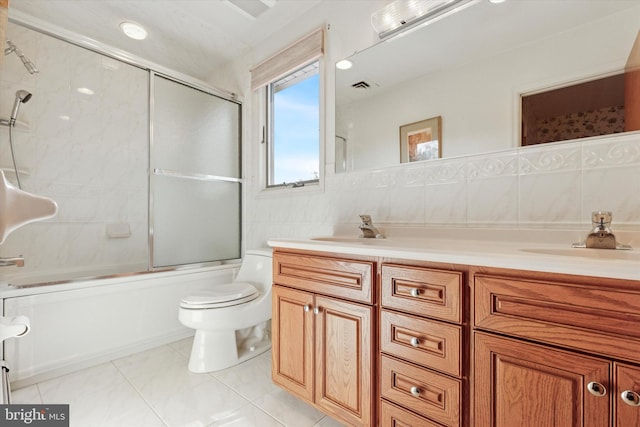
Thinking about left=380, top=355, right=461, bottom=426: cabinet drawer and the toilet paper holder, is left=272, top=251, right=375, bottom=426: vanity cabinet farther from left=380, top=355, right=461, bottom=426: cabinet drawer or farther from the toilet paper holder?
the toilet paper holder

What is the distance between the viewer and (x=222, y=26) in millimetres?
2375

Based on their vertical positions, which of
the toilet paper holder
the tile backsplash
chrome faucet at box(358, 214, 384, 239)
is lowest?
the toilet paper holder

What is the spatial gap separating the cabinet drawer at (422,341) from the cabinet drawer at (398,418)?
183 millimetres

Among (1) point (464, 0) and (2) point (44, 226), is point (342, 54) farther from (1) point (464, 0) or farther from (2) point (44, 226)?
(2) point (44, 226)

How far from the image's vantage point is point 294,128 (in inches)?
94.2

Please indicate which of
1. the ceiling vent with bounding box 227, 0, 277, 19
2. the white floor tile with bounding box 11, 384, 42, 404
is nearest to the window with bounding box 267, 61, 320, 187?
the ceiling vent with bounding box 227, 0, 277, 19

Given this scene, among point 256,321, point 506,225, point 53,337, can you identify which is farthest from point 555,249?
point 53,337

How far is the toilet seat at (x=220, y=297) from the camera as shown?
1685mm

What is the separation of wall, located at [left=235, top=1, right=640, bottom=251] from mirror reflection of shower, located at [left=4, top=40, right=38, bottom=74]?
1642 millimetres

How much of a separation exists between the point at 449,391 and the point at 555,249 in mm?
639

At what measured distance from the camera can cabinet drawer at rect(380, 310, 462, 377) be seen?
880 mm

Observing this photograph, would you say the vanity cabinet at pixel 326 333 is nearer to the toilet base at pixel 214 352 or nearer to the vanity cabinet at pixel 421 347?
the vanity cabinet at pixel 421 347

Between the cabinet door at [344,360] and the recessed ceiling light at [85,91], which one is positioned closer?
the cabinet door at [344,360]

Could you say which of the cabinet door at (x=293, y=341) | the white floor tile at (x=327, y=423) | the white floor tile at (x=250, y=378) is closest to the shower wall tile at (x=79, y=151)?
the white floor tile at (x=250, y=378)
